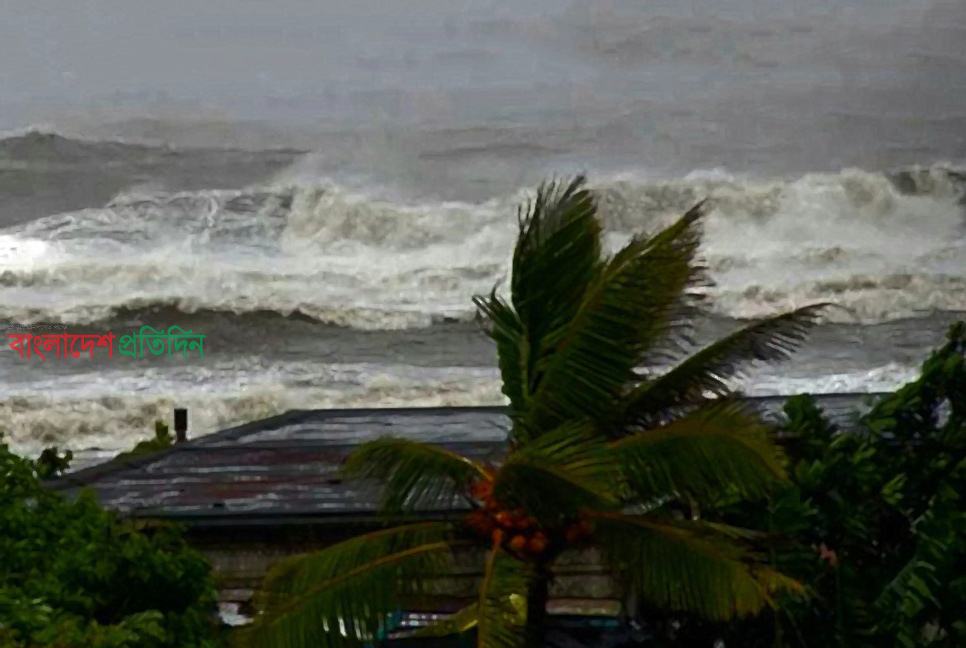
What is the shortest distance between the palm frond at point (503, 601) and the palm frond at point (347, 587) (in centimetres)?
28

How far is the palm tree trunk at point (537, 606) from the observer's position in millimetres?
4414

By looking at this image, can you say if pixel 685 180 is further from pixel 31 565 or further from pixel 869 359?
pixel 31 565

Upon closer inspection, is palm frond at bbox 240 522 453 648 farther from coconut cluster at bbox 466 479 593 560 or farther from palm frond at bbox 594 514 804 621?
palm frond at bbox 594 514 804 621

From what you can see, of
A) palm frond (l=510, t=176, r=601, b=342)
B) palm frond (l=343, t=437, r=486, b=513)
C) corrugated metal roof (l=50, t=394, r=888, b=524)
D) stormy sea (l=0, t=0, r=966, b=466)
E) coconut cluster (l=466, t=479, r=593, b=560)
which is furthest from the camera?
stormy sea (l=0, t=0, r=966, b=466)

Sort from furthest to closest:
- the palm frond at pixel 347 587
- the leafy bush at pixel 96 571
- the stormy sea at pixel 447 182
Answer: the stormy sea at pixel 447 182 < the palm frond at pixel 347 587 < the leafy bush at pixel 96 571

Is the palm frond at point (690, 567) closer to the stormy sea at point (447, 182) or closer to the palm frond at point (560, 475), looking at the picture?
the palm frond at point (560, 475)

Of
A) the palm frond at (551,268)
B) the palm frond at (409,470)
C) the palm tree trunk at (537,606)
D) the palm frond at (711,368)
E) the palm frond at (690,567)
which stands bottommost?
the palm tree trunk at (537,606)

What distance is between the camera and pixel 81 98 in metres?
7.28

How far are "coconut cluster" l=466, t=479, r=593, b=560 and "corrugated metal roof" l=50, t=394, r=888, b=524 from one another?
0.92m

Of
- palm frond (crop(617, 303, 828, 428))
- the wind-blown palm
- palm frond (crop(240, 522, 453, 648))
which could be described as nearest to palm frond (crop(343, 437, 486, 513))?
the wind-blown palm

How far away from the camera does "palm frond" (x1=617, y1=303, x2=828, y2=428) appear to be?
4793 mm

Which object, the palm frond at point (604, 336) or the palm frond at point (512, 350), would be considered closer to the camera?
the palm frond at point (604, 336)

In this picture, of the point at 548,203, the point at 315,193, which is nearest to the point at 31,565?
the point at 548,203

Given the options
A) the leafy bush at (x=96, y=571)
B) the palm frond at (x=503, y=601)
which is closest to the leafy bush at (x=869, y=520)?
the palm frond at (x=503, y=601)
